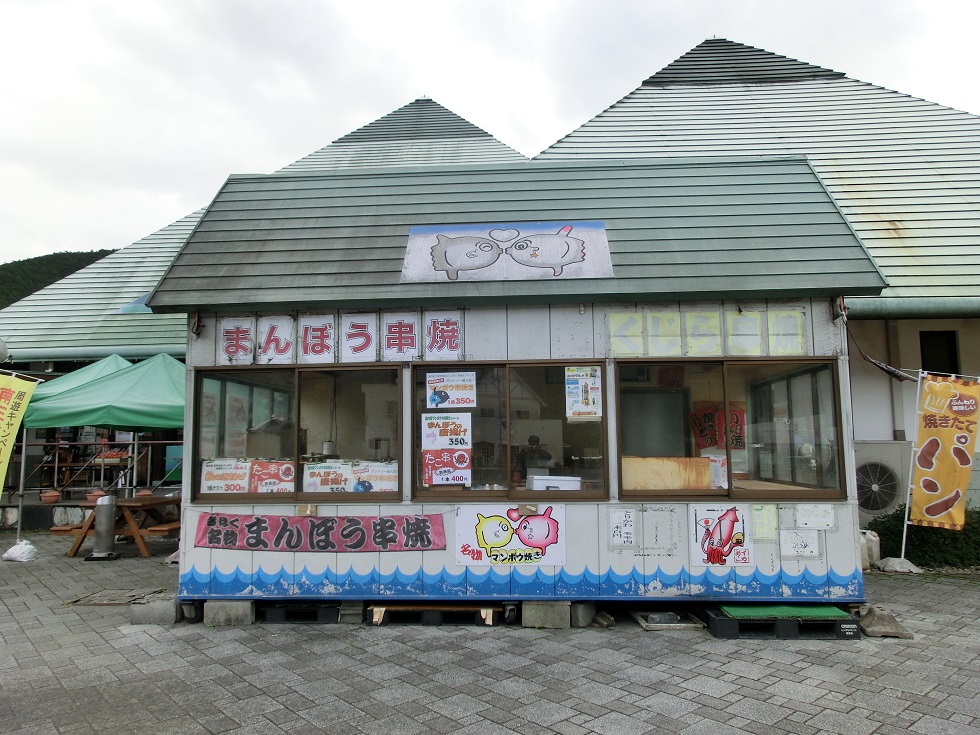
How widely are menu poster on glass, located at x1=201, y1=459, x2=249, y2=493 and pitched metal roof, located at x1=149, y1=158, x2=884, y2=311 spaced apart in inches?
63.2

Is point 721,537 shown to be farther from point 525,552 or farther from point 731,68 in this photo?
point 731,68

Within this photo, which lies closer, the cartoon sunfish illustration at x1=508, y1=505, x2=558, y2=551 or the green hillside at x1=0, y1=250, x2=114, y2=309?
the cartoon sunfish illustration at x1=508, y1=505, x2=558, y2=551

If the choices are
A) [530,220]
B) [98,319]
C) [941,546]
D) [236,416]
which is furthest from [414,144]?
[941,546]

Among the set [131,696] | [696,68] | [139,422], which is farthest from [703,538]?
[696,68]

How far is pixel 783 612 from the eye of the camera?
5.89m

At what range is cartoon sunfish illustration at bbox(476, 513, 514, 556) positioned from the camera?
623 cm

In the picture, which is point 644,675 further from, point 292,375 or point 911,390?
point 911,390

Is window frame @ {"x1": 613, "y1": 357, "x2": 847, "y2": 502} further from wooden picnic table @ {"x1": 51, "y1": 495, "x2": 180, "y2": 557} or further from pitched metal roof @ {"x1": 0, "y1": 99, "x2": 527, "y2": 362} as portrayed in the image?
pitched metal roof @ {"x1": 0, "y1": 99, "x2": 527, "y2": 362}

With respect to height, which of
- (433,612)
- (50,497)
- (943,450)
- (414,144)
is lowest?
(433,612)

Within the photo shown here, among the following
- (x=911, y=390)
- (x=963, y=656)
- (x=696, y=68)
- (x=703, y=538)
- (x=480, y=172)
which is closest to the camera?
(x=963, y=656)

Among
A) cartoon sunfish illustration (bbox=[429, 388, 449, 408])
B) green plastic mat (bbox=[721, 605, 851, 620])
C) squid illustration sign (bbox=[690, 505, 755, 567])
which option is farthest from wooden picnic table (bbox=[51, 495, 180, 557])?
green plastic mat (bbox=[721, 605, 851, 620])

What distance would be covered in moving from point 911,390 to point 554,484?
266 inches

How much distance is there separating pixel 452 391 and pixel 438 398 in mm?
160

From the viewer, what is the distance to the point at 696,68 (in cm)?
1659
